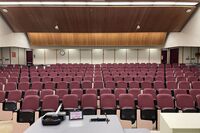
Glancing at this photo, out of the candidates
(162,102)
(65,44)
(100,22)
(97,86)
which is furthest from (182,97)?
(65,44)

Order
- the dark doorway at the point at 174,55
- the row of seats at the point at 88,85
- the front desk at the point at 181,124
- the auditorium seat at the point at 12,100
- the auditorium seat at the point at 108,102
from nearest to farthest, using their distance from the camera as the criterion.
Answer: the front desk at the point at 181,124
the auditorium seat at the point at 108,102
the auditorium seat at the point at 12,100
the row of seats at the point at 88,85
the dark doorway at the point at 174,55

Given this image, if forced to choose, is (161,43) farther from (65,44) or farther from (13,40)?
(13,40)

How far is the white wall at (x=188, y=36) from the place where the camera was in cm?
1650

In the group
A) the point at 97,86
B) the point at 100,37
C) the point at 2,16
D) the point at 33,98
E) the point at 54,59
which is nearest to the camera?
the point at 33,98

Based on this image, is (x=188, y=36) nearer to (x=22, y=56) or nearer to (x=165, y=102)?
(x=165, y=102)

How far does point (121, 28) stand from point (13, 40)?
30.3ft

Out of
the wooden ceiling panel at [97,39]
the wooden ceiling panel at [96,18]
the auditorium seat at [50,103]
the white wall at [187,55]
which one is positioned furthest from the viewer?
the wooden ceiling panel at [97,39]

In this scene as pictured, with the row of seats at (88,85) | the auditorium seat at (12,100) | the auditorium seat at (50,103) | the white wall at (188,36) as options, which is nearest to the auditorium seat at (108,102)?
the auditorium seat at (50,103)

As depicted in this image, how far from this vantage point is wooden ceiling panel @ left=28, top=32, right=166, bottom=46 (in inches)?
890

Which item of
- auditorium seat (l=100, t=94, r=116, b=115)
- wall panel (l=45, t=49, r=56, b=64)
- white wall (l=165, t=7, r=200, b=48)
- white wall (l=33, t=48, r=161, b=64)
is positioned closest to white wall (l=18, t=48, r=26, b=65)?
white wall (l=33, t=48, r=161, b=64)

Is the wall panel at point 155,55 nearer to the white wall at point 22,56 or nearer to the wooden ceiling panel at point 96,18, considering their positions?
the wooden ceiling panel at point 96,18

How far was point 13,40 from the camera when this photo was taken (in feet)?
63.6

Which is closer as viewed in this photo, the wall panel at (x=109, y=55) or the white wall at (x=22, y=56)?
the white wall at (x=22, y=56)

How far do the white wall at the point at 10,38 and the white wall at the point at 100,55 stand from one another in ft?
9.80
